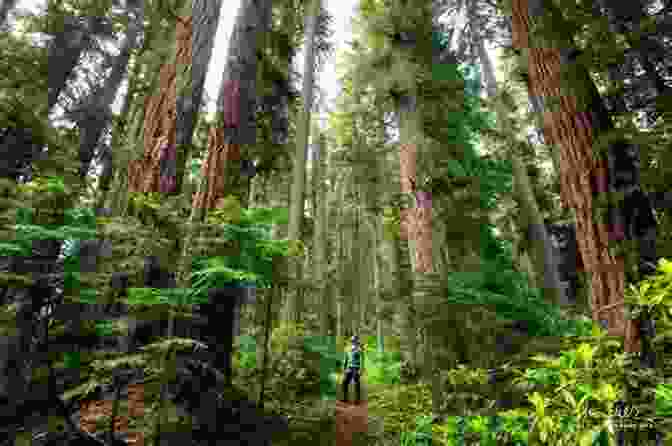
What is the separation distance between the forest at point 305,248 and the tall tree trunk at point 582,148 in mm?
20

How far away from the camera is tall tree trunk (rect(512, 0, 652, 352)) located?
9.36 feet

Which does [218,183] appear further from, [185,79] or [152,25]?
[152,25]

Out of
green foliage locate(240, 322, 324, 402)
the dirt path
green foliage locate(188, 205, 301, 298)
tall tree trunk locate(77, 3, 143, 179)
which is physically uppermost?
tall tree trunk locate(77, 3, 143, 179)

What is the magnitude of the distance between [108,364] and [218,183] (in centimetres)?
271

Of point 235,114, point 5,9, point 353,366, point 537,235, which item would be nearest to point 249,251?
point 235,114

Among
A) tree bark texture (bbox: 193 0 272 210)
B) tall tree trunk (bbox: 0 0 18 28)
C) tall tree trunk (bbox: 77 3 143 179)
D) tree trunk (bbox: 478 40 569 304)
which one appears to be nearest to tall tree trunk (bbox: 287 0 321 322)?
tree bark texture (bbox: 193 0 272 210)

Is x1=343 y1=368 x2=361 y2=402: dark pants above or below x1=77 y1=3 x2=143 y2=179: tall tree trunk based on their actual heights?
below

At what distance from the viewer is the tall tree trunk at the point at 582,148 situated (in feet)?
9.36

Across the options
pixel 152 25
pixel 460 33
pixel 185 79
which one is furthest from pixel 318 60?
pixel 185 79

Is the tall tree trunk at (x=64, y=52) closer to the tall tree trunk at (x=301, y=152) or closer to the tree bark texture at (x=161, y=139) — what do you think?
the tall tree trunk at (x=301, y=152)

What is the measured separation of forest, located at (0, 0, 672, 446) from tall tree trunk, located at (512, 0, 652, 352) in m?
0.02

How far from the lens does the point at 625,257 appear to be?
2.79 m

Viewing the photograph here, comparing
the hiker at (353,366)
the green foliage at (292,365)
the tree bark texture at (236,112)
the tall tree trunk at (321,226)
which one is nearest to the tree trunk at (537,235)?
the hiker at (353,366)

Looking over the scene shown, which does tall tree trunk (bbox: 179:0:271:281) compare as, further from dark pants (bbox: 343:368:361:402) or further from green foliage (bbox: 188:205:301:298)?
dark pants (bbox: 343:368:361:402)
